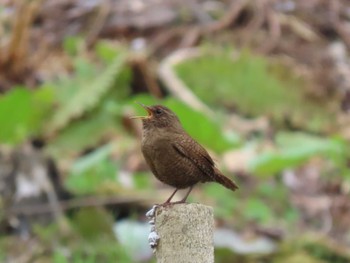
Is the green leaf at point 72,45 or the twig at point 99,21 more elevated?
the twig at point 99,21

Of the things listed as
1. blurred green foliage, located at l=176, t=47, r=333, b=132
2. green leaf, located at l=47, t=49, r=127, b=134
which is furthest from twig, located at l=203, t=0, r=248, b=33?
green leaf, located at l=47, t=49, r=127, b=134

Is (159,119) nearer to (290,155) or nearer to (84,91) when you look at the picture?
(290,155)

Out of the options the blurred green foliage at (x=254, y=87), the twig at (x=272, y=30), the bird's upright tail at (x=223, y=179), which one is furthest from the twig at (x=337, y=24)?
the bird's upright tail at (x=223, y=179)

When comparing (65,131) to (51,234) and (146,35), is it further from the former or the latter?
(146,35)

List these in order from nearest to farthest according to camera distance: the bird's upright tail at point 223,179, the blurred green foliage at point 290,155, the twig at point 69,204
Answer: the bird's upright tail at point 223,179 < the twig at point 69,204 < the blurred green foliage at point 290,155

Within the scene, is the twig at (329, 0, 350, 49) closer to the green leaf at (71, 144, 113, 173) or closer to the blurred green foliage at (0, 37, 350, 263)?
the blurred green foliage at (0, 37, 350, 263)

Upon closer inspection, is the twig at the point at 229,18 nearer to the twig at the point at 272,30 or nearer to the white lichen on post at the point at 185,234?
the twig at the point at 272,30

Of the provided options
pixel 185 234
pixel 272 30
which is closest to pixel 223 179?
pixel 185 234
